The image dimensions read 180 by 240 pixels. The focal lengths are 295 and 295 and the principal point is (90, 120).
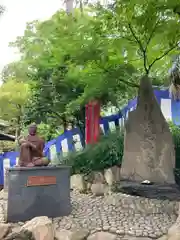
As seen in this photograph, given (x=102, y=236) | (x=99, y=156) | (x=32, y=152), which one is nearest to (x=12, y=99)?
(x=99, y=156)

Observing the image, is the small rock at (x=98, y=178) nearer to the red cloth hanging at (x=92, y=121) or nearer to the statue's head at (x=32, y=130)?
the red cloth hanging at (x=92, y=121)

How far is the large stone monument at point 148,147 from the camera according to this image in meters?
6.52

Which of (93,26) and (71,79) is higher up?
(93,26)

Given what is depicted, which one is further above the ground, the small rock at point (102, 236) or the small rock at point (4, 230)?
the small rock at point (4, 230)

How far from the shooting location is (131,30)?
6215mm

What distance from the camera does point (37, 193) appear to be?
5.28m

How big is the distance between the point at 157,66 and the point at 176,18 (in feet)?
8.05

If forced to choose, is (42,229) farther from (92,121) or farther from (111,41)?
(92,121)

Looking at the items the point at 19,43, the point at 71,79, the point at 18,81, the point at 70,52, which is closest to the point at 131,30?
the point at 70,52

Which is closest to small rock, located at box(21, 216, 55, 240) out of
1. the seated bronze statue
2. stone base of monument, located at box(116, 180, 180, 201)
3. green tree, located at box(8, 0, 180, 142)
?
the seated bronze statue

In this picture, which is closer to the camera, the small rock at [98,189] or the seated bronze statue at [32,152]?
the seated bronze statue at [32,152]

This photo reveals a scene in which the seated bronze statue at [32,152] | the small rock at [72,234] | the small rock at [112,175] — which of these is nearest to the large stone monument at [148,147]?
the small rock at [112,175]

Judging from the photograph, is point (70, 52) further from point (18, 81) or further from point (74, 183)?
point (18, 81)

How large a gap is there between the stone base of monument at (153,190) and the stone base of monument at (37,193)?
1353 millimetres
